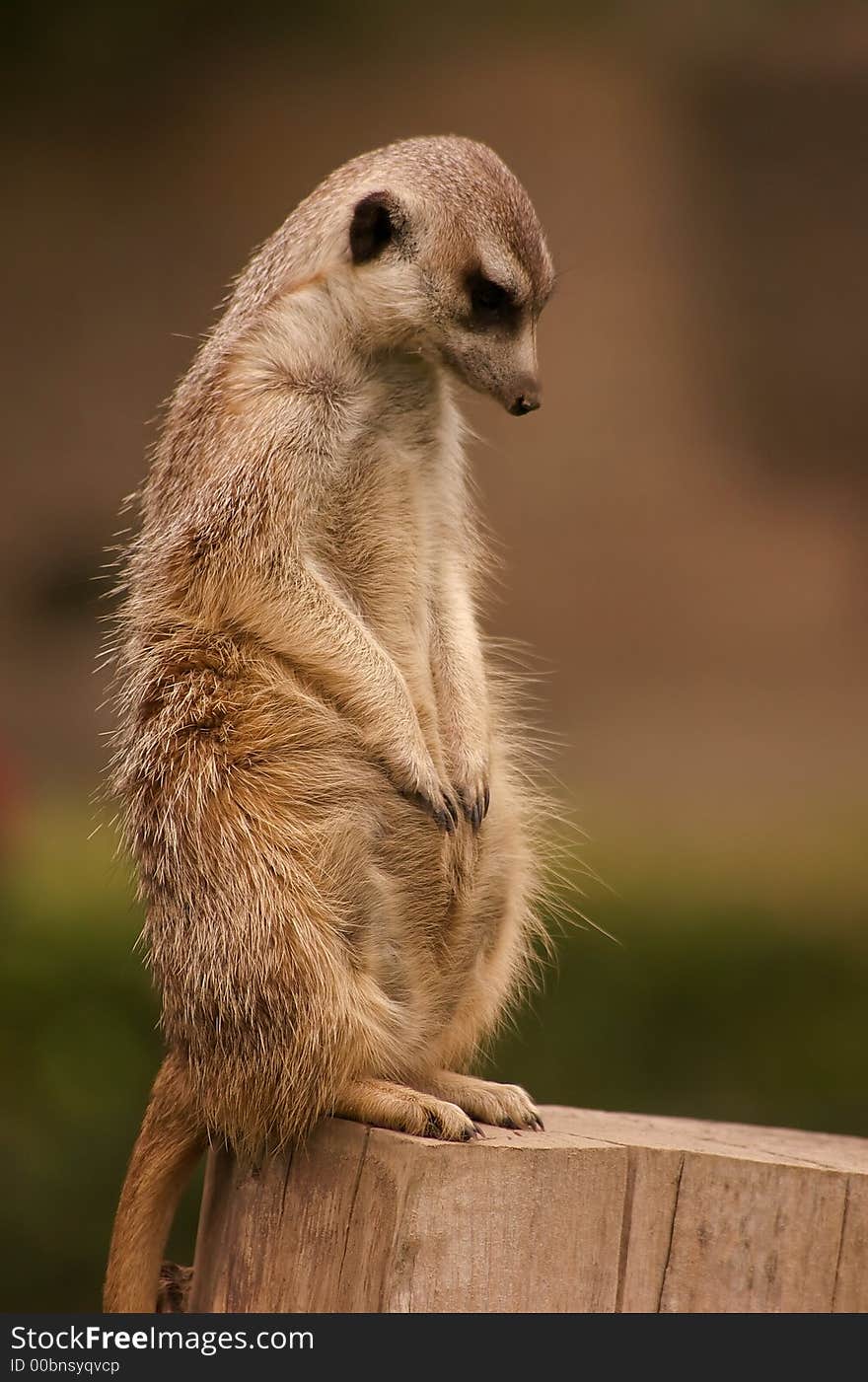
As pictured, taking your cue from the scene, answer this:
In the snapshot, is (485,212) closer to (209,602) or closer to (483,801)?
(209,602)

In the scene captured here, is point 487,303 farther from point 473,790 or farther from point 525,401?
point 473,790

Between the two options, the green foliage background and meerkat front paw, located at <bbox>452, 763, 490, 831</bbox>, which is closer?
meerkat front paw, located at <bbox>452, 763, 490, 831</bbox>

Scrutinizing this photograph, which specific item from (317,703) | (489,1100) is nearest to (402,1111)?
(489,1100)

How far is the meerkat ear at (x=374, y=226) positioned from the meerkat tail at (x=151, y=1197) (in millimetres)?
1482

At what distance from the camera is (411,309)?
2926 millimetres

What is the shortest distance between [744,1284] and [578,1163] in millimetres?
316

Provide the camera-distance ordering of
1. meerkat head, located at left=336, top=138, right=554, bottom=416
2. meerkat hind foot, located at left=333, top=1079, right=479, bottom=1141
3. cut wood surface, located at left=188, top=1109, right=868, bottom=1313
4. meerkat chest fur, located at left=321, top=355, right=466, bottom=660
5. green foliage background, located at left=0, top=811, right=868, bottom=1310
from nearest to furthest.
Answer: cut wood surface, located at left=188, top=1109, right=868, bottom=1313 → meerkat hind foot, located at left=333, top=1079, right=479, bottom=1141 → meerkat head, located at left=336, top=138, right=554, bottom=416 → meerkat chest fur, located at left=321, top=355, right=466, bottom=660 → green foliage background, located at left=0, top=811, right=868, bottom=1310

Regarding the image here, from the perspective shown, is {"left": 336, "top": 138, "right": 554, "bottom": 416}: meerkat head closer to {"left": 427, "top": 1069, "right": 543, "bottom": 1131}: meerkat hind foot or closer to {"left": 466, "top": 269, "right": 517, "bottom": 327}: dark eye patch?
{"left": 466, "top": 269, "right": 517, "bottom": 327}: dark eye patch

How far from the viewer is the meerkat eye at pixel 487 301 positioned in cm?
289

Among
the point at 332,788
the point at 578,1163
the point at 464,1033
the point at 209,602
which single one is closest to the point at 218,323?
the point at 209,602

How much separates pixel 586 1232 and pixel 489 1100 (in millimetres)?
418

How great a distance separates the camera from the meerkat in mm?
2770

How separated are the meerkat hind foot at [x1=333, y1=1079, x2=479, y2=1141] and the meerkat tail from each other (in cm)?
33

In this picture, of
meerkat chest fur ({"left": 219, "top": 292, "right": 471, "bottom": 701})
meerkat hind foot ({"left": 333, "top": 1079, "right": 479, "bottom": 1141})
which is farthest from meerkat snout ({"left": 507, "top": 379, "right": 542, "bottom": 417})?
meerkat hind foot ({"left": 333, "top": 1079, "right": 479, "bottom": 1141})
